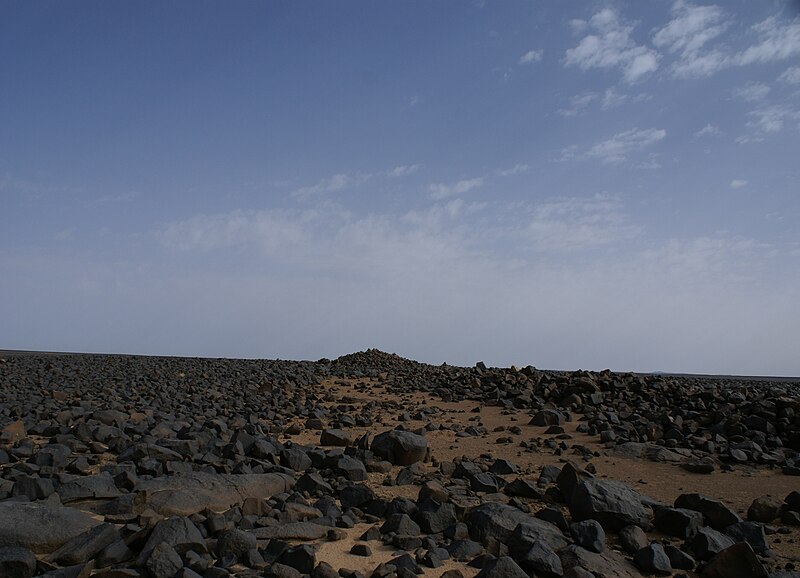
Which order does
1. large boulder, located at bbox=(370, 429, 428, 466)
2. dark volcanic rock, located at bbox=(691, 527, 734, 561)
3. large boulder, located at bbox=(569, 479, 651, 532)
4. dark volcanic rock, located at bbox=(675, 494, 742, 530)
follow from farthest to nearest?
1. large boulder, located at bbox=(370, 429, 428, 466)
2. dark volcanic rock, located at bbox=(675, 494, 742, 530)
3. large boulder, located at bbox=(569, 479, 651, 532)
4. dark volcanic rock, located at bbox=(691, 527, 734, 561)

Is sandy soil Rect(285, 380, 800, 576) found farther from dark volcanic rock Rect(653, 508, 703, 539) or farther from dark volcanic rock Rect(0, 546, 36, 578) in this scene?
dark volcanic rock Rect(0, 546, 36, 578)

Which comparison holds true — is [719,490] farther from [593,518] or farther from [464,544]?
[464,544]

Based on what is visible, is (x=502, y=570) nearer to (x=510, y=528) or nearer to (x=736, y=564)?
(x=510, y=528)

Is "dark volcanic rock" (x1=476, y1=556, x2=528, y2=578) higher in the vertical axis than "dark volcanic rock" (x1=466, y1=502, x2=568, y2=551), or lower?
lower

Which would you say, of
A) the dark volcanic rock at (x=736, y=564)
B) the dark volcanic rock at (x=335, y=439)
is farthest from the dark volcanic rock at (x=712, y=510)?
the dark volcanic rock at (x=335, y=439)

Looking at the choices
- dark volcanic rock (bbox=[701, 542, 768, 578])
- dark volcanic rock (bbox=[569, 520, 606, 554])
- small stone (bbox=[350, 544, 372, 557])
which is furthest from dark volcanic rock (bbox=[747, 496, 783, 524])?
small stone (bbox=[350, 544, 372, 557])

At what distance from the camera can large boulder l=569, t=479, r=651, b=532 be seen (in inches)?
191

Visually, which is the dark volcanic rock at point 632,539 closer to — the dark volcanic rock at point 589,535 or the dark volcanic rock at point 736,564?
the dark volcanic rock at point 589,535

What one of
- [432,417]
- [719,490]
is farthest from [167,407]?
[719,490]

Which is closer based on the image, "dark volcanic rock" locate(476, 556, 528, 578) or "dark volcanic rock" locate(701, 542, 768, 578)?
"dark volcanic rock" locate(476, 556, 528, 578)

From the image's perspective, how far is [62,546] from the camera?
4.01 meters

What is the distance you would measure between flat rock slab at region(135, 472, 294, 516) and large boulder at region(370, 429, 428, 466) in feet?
5.15

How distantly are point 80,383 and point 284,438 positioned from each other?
29.1ft

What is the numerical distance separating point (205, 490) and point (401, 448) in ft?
8.25
